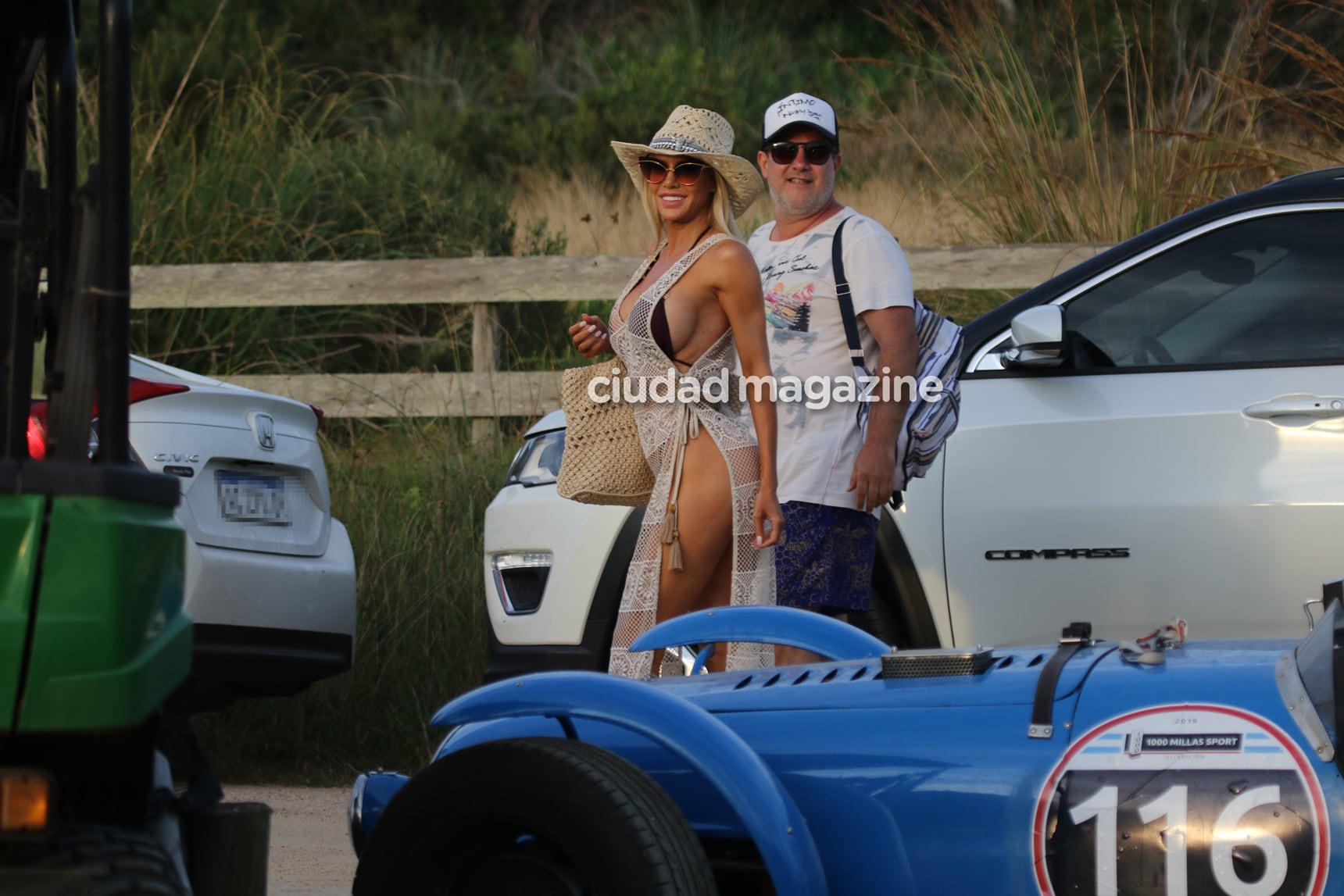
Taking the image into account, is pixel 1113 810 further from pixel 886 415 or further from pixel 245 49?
pixel 245 49

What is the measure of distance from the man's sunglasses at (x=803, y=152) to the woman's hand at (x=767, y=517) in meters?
0.85

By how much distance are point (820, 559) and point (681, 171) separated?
0.96m

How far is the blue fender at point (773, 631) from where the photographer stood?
3318mm

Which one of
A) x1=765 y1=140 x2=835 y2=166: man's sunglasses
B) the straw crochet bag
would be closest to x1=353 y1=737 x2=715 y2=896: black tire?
the straw crochet bag

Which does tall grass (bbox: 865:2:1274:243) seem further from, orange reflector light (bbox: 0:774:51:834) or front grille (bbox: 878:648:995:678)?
orange reflector light (bbox: 0:774:51:834)

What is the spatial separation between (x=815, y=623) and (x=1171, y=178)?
476cm

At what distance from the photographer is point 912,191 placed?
10484mm

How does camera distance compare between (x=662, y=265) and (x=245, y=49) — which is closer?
(x=662, y=265)

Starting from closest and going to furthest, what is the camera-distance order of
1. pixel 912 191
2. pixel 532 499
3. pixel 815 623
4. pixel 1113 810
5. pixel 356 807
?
1. pixel 1113 810
2. pixel 356 807
3. pixel 815 623
4. pixel 532 499
5. pixel 912 191

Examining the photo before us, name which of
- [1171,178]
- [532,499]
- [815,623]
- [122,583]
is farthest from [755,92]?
[122,583]

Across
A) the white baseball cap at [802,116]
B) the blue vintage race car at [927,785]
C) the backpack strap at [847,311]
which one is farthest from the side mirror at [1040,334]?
the blue vintage race car at [927,785]

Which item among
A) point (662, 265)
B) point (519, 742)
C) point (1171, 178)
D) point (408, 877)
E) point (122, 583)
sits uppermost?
point (1171, 178)

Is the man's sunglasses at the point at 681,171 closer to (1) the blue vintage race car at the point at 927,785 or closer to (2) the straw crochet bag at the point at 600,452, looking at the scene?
(2) the straw crochet bag at the point at 600,452

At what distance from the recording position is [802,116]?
4195mm
